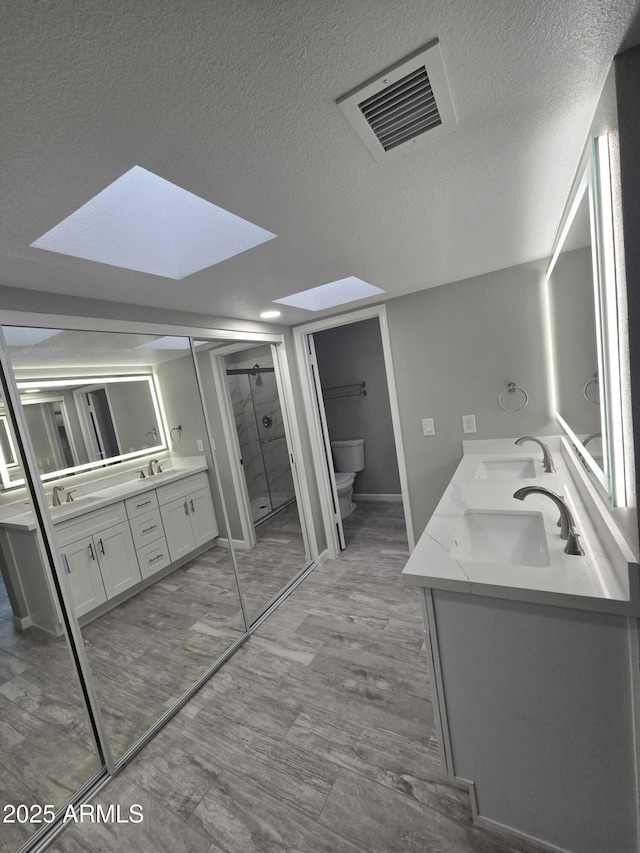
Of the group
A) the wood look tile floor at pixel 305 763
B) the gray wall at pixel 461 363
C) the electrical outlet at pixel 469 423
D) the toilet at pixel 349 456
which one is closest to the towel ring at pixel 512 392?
the gray wall at pixel 461 363

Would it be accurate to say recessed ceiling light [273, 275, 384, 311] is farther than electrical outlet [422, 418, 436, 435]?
No

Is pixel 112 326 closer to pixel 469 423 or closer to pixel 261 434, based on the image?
pixel 261 434

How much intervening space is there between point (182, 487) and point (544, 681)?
2.13 meters

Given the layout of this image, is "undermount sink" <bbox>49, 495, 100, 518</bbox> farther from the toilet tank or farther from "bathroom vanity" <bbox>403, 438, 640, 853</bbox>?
the toilet tank

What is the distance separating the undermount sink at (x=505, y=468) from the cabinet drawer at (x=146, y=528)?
1.98m

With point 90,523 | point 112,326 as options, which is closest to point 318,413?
point 112,326

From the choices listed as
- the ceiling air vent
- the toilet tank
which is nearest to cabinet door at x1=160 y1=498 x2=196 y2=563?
the ceiling air vent

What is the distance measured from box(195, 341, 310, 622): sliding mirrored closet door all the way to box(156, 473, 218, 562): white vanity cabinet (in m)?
0.52

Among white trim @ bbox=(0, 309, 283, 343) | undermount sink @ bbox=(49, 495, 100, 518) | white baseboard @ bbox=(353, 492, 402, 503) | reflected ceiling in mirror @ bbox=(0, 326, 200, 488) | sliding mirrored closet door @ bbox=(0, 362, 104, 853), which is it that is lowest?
white baseboard @ bbox=(353, 492, 402, 503)

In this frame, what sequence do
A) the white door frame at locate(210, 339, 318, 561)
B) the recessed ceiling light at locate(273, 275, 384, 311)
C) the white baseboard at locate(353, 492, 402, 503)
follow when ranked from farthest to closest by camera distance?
the white baseboard at locate(353, 492, 402, 503), the white door frame at locate(210, 339, 318, 561), the recessed ceiling light at locate(273, 275, 384, 311)

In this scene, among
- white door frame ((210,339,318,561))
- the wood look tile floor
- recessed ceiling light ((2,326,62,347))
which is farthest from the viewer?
white door frame ((210,339,318,561))

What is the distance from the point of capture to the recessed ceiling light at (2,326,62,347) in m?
1.47

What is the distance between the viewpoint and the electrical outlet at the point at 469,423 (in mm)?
2699

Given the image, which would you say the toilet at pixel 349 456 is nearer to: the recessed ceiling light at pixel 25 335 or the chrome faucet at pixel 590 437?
the chrome faucet at pixel 590 437
